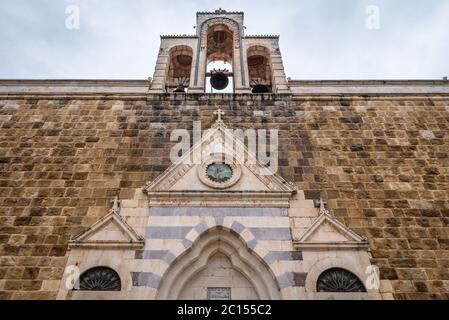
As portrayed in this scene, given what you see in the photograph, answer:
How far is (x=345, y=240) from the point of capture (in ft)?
22.0

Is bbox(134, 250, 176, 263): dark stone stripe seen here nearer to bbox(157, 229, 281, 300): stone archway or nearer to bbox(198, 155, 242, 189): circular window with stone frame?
bbox(157, 229, 281, 300): stone archway

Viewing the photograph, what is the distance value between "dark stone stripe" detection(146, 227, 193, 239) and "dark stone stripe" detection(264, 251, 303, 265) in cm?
151

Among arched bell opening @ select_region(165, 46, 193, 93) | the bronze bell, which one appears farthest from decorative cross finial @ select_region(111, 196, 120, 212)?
the bronze bell

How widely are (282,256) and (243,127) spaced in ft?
10.8

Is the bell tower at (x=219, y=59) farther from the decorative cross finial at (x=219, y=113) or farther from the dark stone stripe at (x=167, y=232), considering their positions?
the dark stone stripe at (x=167, y=232)

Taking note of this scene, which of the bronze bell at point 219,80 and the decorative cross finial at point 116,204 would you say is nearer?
the decorative cross finial at point 116,204

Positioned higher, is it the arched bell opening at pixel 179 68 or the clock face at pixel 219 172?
the arched bell opening at pixel 179 68

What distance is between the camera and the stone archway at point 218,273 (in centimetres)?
645

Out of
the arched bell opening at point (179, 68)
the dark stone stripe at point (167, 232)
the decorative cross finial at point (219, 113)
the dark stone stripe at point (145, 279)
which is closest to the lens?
the dark stone stripe at point (145, 279)

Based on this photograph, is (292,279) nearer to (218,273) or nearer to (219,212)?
(218,273)

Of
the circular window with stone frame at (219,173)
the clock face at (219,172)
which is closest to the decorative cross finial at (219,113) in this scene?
the circular window with stone frame at (219,173)

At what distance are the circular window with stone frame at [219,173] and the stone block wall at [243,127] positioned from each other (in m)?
0.88
